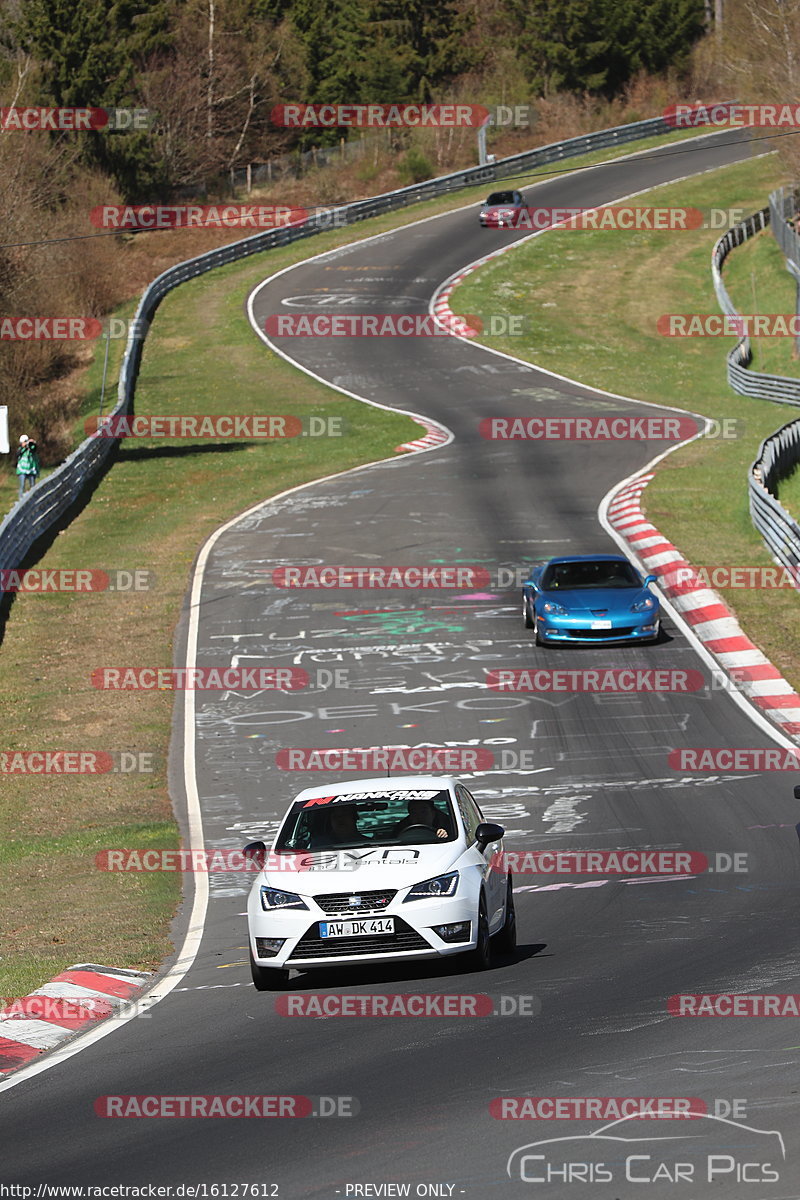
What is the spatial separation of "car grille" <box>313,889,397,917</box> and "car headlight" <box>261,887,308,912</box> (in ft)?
0.55

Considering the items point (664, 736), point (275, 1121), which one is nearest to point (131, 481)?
point (664, 736)

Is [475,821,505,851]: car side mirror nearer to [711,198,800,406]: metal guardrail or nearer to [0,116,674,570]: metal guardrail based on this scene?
[0,116,674,570]: metal guardrail

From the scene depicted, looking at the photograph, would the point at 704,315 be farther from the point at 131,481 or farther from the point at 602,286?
the point at 131,481

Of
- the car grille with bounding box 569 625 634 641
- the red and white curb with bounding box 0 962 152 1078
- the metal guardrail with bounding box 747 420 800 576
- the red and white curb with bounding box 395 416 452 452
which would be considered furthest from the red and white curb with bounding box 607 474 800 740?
the red and white curb with bounding box 0 962 152 1078

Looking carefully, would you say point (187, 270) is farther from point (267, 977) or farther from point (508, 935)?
point (267, 977)

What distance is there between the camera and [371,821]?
40.4ft

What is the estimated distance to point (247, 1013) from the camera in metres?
10.9

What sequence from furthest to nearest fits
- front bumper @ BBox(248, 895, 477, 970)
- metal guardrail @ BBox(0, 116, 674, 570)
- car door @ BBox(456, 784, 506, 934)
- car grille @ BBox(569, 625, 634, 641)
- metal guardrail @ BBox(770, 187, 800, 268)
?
1. metal guardrail @ BBox(770, 187, 800, 268)
2. metal guardrail @ BBox(0, 116, 674, 570)
3. car grille @ BBox(569, 625, 634, 641)
4. car door @ BBox(456, 784, 506, 934)
5. front bumper @ BBox(248, 895, 477, 970)

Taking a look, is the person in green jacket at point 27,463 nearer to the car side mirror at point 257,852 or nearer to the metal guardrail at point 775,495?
the metal guardrail at point 775,495

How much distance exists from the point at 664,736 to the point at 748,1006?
1099cm

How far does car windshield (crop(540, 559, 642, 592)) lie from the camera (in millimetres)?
26391

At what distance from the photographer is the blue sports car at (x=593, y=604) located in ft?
83.3

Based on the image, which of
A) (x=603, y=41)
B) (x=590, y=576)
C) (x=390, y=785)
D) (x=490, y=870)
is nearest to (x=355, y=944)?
(x=490, y=870)

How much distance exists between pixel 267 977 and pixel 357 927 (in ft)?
2.66
